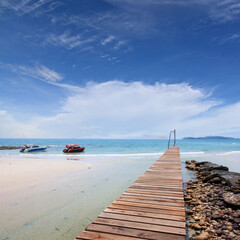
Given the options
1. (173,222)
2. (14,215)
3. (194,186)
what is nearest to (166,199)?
(173,222)

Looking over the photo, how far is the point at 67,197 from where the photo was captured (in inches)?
296

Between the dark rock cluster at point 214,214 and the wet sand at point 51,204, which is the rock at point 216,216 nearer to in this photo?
the dark rock cluster at point 214,214

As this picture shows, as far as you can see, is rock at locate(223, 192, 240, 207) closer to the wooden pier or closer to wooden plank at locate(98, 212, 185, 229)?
the wooden pier

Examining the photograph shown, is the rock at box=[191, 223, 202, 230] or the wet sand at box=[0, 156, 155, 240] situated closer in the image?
the rock at box=[191, 223, 202, 230]

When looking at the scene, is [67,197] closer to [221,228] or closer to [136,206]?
[136,206]

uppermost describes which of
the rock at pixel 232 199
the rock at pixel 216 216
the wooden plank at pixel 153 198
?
the wooden plank at pixel 153 198

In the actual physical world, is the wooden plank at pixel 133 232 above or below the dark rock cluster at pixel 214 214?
above

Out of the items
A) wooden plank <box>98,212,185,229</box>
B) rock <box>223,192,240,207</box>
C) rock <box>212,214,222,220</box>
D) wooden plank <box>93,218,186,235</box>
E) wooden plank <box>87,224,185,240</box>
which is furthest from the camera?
rock <box>223,192,240,207</box>

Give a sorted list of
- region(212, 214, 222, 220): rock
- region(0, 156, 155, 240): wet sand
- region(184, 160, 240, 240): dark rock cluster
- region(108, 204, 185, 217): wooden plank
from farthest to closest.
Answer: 1. region(212, 214, 222, 220): rock
2. region(0, 156, 155, 240): wet sand
3. region(184, 160, 240, 240): dark rock cluster
4. region(108, 204, 185, 217): wooden plank

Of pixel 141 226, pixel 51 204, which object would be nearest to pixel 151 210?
pixel 141 226

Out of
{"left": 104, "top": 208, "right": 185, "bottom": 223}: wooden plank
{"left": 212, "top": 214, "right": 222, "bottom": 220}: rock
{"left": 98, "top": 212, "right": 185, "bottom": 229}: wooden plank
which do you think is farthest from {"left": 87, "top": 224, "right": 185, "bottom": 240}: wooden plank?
{"left": 212, "top": 214, "right": 222, "bottom": 220}: rock

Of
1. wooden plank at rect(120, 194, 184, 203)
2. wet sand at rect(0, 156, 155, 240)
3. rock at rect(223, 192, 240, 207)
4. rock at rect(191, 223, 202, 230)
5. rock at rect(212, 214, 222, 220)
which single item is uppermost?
wooden plank at rect(120, 194, 184, 203)

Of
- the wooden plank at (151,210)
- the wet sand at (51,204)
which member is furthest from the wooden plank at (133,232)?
the wet sand at (51,204)

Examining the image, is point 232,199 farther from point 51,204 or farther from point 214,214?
point 51,204
